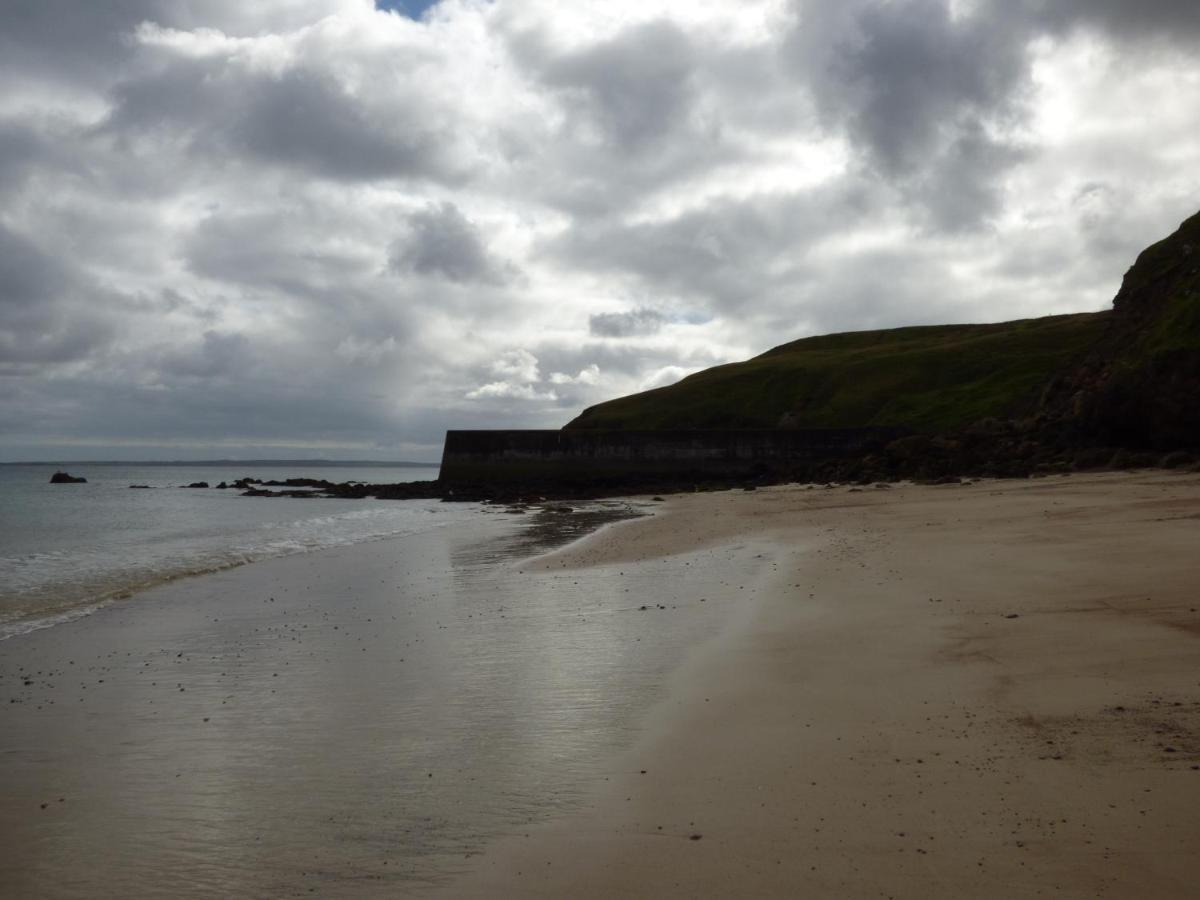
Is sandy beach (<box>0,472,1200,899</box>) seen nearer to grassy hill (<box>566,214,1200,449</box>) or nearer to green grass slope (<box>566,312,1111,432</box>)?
grassy hill (<box>566,214,1200,449</box>)

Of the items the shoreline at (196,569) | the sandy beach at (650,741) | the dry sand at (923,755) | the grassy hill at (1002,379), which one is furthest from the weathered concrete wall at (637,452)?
the dry sand at (923,755)

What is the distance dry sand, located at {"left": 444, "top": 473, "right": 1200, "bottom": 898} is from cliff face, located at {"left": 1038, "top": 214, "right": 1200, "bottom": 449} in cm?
2168

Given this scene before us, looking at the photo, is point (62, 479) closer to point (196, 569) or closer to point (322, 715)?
point (196, 569)

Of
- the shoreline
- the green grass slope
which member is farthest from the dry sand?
the green grass slope

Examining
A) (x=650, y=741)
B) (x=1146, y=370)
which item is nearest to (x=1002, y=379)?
(x=1146, y=370)

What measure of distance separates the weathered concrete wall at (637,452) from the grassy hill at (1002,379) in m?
6.30

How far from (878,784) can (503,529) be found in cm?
2535

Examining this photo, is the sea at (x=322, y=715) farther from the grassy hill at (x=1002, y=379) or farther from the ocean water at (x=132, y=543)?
the grassy hill at (x=1002, y=379)

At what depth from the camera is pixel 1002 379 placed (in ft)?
215

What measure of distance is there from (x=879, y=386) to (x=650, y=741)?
6829cm

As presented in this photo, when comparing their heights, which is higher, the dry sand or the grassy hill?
the grassy hill

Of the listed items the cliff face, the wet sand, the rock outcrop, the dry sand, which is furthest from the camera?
the rock outcrop

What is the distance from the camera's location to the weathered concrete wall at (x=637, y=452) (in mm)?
59688

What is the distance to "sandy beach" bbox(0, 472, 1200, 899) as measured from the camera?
4.59 meters
